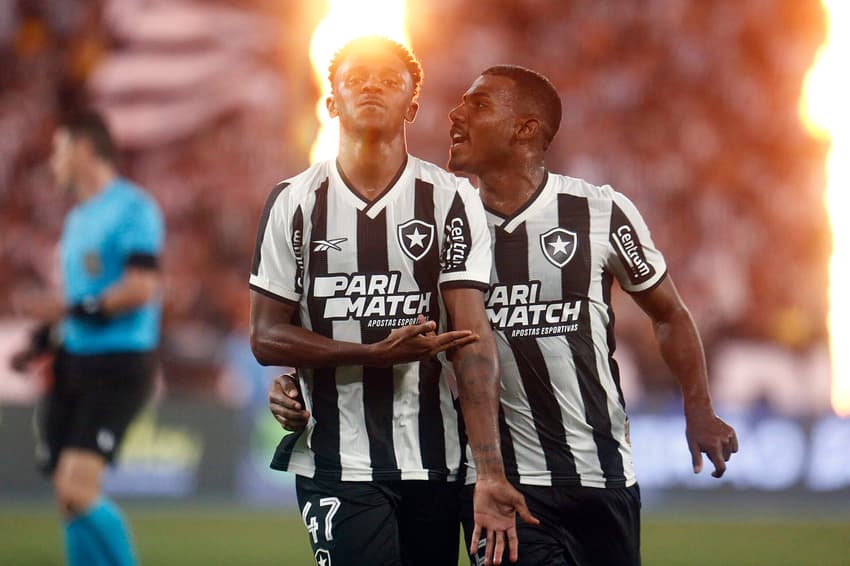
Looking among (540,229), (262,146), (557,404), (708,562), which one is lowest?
(708,562)

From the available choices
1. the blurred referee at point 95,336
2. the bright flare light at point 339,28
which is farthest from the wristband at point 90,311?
the bright flare light at point 339,28

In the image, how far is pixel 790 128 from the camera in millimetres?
17391

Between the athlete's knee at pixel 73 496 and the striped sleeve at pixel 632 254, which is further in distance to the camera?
the athlete's knee at pixel 73 496

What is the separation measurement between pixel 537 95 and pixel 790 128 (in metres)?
13.9

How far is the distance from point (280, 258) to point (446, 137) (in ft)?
42.7

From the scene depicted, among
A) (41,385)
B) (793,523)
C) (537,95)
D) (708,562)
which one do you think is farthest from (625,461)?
(41,385)

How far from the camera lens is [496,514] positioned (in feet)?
11.6

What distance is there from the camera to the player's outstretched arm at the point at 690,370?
4.11m

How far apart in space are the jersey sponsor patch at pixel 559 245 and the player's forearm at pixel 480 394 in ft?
1.74

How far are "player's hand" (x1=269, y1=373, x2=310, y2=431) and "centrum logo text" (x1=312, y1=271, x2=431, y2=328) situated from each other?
0.84ft

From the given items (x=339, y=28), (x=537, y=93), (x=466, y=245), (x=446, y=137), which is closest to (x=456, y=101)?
(x=446, y=137)

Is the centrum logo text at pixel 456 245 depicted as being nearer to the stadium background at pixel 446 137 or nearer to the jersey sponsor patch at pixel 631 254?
the jersey sponsor patch at pixel 631 254

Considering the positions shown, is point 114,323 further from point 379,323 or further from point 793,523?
point 793,523

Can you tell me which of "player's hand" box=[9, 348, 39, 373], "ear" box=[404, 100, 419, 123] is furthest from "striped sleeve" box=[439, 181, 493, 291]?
"player's hand" box=[9, 348, 39, 373]
